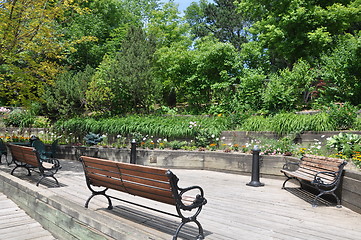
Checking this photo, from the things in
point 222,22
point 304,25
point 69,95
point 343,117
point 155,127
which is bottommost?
point 155,127

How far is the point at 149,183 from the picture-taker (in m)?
3.78

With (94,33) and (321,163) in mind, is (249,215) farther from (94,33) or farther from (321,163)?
(94,33)

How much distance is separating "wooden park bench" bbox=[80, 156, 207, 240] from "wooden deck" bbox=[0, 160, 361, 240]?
44 cm

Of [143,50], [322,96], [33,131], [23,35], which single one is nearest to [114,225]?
[23,35]

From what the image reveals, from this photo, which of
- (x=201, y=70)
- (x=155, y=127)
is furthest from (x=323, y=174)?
(x=201, y=70)

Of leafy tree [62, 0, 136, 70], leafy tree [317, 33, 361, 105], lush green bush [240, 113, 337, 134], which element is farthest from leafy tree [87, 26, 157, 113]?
leafy tree [62, 0, 136, 70]

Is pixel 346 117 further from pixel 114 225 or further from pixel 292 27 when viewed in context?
pixel 292 27

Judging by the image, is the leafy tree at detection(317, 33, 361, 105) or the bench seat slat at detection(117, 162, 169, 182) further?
the leafy tree at detection(317, 33, 361, 105)

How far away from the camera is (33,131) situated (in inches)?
711

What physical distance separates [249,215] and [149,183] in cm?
209

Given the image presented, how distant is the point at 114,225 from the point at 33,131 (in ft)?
55.8

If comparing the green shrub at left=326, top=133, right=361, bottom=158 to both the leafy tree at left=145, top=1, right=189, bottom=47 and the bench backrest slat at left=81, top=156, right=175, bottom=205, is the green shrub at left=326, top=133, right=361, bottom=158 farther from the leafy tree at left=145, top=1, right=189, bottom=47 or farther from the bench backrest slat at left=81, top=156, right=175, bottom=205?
the leafy tree at left=145, top=1, right=189, bottom=47

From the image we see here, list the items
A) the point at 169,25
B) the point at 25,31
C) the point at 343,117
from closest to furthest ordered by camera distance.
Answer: the point at 25,31 → the point at 343,117 → the point at 169,25

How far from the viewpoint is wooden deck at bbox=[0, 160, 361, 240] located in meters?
4.06
